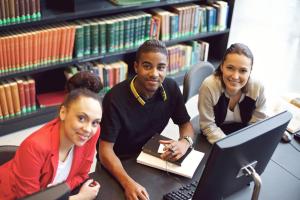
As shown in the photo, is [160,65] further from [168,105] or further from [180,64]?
[180,64]

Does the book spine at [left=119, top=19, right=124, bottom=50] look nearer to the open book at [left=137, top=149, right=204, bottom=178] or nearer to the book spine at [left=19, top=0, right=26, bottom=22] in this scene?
the book spine at [left=19, top=0, right=26, bottom=22]

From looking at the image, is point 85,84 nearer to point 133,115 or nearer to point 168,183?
point 133,115

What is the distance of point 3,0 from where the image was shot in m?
2.46

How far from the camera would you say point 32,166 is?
134cm

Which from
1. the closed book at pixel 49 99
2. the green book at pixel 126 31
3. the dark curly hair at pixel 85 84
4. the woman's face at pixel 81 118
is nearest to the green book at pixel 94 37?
the green book at pixel 126 31

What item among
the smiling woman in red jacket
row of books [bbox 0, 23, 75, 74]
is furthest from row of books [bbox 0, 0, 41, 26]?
the smiling woman in red jacket

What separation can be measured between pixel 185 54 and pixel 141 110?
1914 mm

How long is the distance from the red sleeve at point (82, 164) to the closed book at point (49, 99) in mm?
1511

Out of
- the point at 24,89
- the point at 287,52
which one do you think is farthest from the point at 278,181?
the point at 287,52

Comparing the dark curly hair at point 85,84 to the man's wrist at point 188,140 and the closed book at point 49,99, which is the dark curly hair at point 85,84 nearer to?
the man's wrist at point 188,140

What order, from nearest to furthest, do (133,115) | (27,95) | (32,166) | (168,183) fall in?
1. (32,166)
2. (168,183)
3. (133,115)
4. (27,95)

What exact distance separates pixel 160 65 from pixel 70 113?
19.9 inches

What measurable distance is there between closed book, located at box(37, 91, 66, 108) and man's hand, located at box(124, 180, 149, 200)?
1694mm

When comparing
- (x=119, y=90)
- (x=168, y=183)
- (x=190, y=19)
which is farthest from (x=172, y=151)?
(x=190, y=19)
